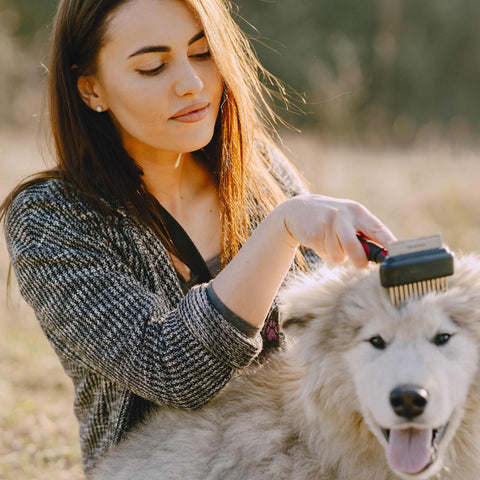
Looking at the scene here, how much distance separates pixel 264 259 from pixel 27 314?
11.4 ft

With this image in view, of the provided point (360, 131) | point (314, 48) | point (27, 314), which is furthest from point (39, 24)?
point (27, 314)

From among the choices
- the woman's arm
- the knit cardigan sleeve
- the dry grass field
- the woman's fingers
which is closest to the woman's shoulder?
the knit cardigan sleeve

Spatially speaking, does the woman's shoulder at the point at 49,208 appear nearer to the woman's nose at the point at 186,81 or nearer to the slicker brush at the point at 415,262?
the woman's nose at the point at 186,81

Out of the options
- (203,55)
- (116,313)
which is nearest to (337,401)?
(116,313)

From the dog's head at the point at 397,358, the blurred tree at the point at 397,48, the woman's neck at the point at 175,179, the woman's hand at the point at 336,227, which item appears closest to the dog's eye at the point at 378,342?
the dog's head at the point at 397,358

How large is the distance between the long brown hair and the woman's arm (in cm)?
56

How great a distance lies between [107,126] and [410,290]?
56.6 inches

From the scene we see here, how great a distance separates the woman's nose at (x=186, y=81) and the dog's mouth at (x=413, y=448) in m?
1.38

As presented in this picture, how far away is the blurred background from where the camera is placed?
3954 mm

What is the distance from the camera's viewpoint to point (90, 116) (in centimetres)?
265

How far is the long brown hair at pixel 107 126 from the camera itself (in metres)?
2.46

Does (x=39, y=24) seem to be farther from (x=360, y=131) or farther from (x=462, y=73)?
(x=462, y=73)

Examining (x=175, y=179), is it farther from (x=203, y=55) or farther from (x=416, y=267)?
(x=416, y=267)

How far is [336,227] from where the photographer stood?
1.93 metres
